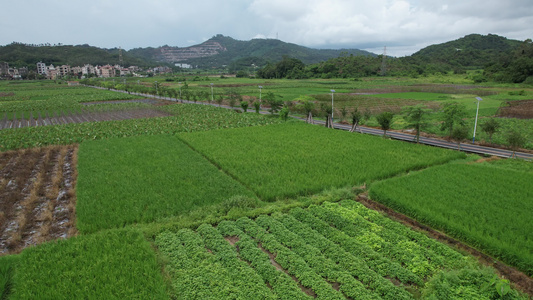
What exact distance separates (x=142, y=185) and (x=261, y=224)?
687 cm

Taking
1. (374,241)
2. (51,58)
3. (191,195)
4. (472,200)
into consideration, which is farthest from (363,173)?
(51,58)

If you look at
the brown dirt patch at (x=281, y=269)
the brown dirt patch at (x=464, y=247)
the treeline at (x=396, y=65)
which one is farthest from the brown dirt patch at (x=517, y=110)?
the treeline at (x=396, y=65)

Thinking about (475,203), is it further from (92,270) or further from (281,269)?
(92,270)

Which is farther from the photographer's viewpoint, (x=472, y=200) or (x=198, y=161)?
(x=198, y=161)

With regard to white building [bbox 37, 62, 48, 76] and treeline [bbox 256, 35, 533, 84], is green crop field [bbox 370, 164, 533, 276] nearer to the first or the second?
treeline [bbox 256, 35, 533, 84]

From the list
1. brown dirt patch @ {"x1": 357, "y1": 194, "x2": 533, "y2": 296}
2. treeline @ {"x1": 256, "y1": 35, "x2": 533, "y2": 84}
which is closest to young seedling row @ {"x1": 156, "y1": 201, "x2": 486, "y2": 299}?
brown dirt patch @ {"x1": 357, "y1": 194, "x2": 533, "y2": 296}

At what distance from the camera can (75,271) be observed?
8102 mm

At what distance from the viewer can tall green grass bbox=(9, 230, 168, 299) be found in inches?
289

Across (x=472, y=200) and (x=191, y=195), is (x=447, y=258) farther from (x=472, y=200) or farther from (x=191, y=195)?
(x=191, y=195)

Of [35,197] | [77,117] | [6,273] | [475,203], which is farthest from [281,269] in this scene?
[77,117]

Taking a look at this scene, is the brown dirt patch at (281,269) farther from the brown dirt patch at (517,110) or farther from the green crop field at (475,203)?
the brown dirt patch at (517,110)

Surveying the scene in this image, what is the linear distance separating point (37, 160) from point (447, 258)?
23802 millimetres

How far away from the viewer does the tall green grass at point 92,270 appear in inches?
289

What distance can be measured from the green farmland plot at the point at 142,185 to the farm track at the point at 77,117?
19.9 metres
